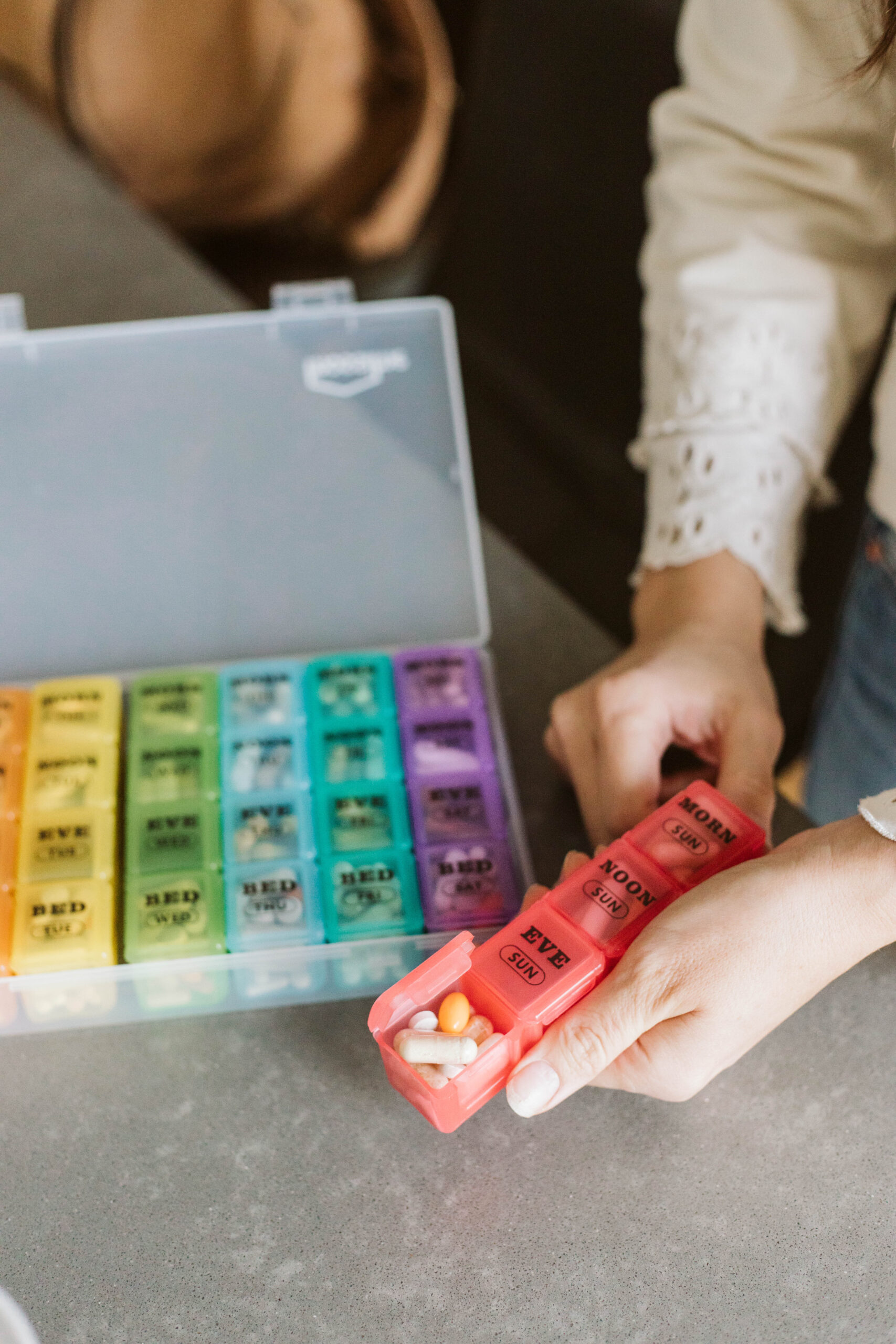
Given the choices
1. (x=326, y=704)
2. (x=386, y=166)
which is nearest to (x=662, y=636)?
(x=326, y=704)

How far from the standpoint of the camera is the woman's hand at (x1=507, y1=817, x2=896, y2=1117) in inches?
21.0

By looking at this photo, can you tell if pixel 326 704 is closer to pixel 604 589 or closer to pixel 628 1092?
pixel 628 1092

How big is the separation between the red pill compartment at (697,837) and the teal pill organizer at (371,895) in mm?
138

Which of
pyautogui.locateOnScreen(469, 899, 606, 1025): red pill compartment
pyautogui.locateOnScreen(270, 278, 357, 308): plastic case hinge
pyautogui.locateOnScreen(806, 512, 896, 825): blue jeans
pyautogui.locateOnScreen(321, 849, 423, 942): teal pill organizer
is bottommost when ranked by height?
pyautogui.locateOnScreen(806, 512, 896, 825): blue jeans

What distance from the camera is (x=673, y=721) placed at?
2.34 feet

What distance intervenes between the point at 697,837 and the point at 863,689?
397 millimetres

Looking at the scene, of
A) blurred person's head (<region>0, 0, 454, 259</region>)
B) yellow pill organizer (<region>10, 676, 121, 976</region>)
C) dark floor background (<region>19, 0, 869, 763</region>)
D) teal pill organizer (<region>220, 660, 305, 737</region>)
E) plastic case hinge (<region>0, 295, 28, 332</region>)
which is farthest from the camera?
blurred person's head (<region>0, 0, 454, 259</region>)

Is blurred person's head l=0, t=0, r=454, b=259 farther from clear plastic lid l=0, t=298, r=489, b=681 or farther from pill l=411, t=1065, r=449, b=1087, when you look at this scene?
pill l=411, t=1065, r=449, b=1087

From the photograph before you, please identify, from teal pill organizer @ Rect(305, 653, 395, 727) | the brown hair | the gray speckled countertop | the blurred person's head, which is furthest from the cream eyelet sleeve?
the blurred person's head

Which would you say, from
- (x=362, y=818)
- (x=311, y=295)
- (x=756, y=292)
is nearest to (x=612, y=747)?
(x=362, y=818)

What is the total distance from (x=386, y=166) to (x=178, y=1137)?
1716 millimetres

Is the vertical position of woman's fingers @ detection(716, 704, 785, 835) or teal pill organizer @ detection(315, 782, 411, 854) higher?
woman's fingers @ detection(716, 704, 785, 835)

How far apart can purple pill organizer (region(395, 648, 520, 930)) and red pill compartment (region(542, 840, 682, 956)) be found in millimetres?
72

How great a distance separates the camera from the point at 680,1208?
57 centimetres
